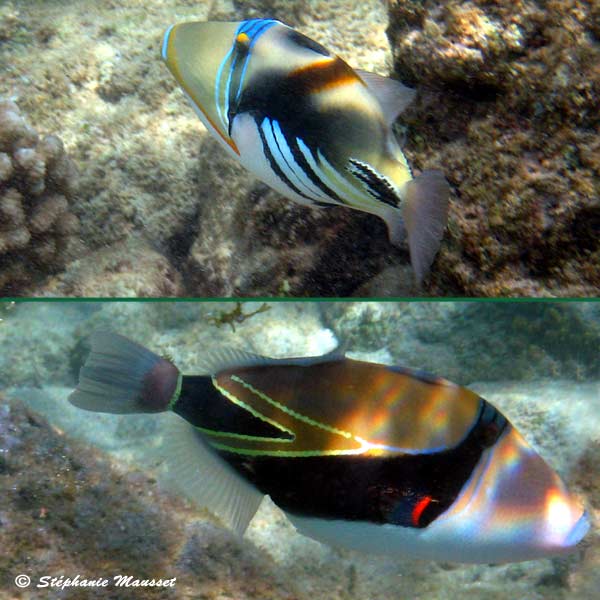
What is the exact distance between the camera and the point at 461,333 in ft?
7.23

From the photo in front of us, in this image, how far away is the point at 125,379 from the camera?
1410 mm

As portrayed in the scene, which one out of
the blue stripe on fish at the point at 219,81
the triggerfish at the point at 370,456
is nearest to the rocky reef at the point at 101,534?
the triggerfish at the point at 370,456

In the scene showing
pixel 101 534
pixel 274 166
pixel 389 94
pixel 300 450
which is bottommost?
pixel 101 534

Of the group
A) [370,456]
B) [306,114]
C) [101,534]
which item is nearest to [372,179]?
[306,114]

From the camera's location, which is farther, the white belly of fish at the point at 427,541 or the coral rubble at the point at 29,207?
the coral rubble at the point at 29,207

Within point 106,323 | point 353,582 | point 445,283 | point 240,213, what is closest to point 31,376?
point 106,323

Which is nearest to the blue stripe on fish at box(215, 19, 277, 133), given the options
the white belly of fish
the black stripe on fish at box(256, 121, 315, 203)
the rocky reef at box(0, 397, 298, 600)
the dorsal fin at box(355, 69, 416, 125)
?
the black stripe on fish at box(256, 121, 315, 203)

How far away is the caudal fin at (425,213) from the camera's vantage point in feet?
4.89

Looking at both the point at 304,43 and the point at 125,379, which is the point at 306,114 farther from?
the point at 125,379

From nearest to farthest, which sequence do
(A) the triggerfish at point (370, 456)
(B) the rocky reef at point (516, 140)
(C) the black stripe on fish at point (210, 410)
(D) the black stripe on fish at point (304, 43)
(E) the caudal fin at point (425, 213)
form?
(A) the triggerfish at point (370, 456) < (C) the black stripe on fish at point (210, 410) < (E) the caudal fin at point (425, 213) < (D) the black stripe on fish at point (304, 43) < (B) the rocky reef at point (516, 140)

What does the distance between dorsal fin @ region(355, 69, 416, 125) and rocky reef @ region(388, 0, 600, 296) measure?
1.48ft

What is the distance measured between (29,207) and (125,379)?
2.07 m

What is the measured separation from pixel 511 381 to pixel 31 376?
1.96 metres

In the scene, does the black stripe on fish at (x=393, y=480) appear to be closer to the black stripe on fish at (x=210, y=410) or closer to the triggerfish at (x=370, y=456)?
the triggerfish at (x=370, y=456)
